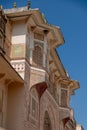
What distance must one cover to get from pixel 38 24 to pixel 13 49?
2.28 m

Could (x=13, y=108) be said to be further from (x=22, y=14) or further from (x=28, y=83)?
(x=22, y=14)

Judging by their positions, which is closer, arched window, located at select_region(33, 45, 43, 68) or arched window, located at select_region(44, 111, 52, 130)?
arched window, located at select_region(33, 45, 43, 68)

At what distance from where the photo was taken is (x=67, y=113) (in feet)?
94.7

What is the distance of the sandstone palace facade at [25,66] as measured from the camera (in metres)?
19.7

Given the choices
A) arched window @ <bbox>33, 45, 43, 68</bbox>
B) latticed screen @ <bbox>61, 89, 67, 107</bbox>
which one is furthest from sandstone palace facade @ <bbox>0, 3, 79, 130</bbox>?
latticed screen @ <bbox>61, 89, 67, 107</bbox>

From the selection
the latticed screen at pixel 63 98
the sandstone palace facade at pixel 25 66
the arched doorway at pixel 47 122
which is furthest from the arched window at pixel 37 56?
the latticed screen at pixel 63 98

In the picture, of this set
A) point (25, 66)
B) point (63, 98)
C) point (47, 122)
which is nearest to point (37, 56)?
point (25, 66)

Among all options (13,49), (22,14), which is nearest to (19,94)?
(13,49)

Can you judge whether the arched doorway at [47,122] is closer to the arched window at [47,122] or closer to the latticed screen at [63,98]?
the arched window at [47,122]

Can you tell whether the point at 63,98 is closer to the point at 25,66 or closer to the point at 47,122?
the point at 47,122

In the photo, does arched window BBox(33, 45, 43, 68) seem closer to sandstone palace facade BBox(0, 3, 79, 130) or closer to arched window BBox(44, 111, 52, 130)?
sandstone palace facade BBox(0, 3, 79, 130)

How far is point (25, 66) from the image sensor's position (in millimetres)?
20672

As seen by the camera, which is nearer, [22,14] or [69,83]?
[22,14]

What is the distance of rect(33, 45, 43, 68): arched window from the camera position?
72.5 ft
